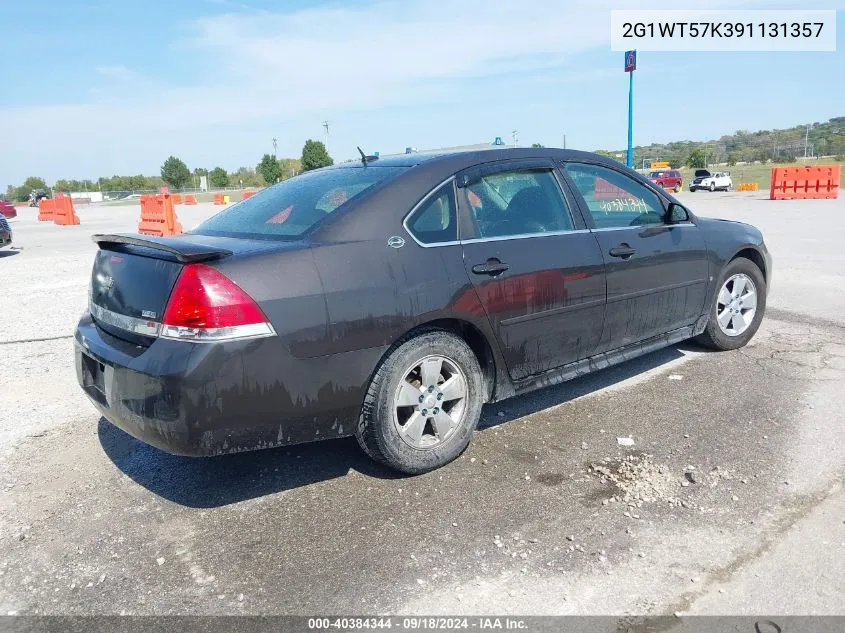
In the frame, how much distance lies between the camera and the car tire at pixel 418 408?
3.21 meters

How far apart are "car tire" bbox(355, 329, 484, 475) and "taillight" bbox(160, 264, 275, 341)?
65 centimetres

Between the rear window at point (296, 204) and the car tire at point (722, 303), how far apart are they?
285 cm

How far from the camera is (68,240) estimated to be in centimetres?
1773

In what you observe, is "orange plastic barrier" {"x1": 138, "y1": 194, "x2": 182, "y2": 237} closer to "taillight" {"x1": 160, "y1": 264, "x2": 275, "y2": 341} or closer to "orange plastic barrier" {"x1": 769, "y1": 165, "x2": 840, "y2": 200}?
"taillight" {"x1": 160, "y1": 264, "x2": 275, "y2": 341}

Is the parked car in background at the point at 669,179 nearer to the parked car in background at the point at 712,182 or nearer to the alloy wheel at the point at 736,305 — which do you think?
the parked car in background at the point at 712,182

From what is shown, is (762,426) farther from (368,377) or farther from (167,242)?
(167,242)

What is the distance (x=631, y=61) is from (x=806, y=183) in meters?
9.83

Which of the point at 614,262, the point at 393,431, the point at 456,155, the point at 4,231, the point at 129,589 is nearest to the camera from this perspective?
the point at 129,589

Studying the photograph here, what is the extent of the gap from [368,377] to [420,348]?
302 mm

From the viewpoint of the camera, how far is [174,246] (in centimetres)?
305

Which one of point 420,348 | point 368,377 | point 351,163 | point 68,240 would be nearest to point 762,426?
point 420,348

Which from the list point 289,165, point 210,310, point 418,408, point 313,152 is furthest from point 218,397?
point 289,165

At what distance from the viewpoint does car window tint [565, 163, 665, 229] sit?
13.9 feet

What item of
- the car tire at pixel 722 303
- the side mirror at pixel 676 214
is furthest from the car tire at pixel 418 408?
the car tire at pixel 722 303
